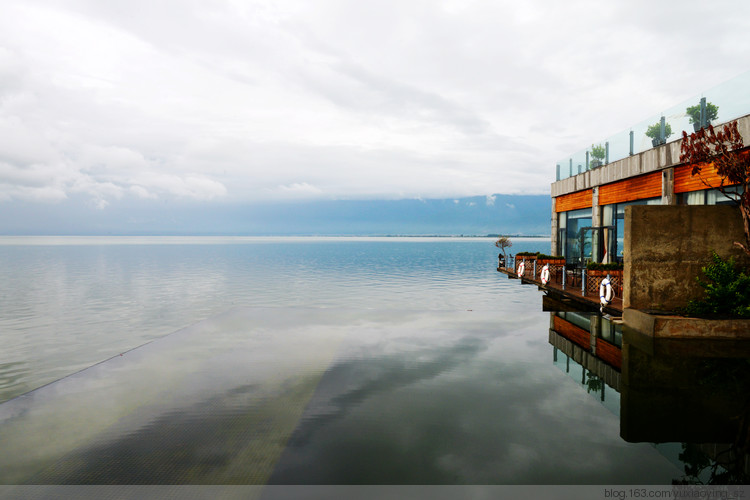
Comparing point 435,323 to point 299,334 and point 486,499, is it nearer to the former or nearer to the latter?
point 299,334

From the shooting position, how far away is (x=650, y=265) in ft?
42.4

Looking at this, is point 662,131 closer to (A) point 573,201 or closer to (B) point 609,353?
(A) point 573,201

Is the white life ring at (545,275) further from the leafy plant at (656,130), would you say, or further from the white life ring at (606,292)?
the white life ring at (606,292)

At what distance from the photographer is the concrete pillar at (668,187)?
18.1 metres

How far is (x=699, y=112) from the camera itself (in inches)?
665

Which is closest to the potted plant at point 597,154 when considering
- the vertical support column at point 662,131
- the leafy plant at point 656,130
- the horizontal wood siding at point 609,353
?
the leafy plant at point 656,130

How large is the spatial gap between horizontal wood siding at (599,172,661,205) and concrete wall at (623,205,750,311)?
697cm

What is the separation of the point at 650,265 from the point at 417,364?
7.58 m

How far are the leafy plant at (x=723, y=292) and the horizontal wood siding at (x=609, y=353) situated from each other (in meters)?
2.58

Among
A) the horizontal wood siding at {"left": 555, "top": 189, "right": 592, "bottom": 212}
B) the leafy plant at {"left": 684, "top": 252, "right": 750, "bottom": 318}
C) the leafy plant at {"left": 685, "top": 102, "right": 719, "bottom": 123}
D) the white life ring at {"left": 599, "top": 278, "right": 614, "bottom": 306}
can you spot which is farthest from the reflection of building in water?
the horizontal wood siding at {"left": 555, "top": 189, "right": 592, "bottom": 212}

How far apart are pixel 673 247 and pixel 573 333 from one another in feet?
11.6

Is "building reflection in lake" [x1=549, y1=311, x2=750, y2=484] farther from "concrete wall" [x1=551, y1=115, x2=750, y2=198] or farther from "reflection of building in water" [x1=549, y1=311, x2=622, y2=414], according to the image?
"concrete wall" [x1=551, y1=115, x2=750, y2=198]

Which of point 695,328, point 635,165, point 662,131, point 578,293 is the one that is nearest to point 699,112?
point 662,131

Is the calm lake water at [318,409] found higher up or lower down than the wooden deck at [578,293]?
lower down
